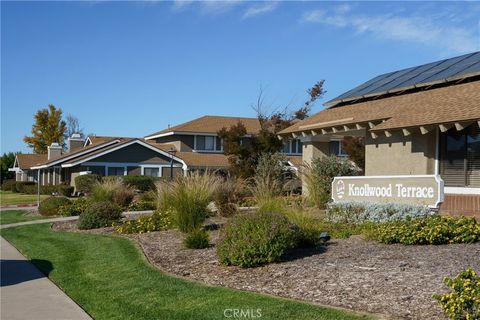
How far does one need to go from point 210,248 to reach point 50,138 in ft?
220

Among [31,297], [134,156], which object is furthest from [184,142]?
[31,297]

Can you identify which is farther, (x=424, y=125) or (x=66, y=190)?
(x=66, y=190)

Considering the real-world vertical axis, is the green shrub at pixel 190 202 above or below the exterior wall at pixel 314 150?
below

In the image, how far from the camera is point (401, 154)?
16.7m

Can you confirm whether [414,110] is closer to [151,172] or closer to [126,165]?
[126,165]

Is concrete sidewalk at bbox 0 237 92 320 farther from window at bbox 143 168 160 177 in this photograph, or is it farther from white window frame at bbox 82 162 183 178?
window at bbox 143 168 160 177

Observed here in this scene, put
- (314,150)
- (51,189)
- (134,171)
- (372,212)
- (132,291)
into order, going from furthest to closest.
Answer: (51,189) < (134,171) < (314,150) < (372,212) < (132,291)

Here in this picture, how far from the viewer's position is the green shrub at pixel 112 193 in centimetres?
2148

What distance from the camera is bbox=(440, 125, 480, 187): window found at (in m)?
14.9

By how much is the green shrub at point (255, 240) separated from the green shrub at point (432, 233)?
6.36ft

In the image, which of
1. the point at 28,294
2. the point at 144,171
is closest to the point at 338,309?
the point at 28,294

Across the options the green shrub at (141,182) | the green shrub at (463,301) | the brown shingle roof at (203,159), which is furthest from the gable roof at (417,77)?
the brown shingle roof at (203,159)

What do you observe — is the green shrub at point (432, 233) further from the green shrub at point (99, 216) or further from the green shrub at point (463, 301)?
the green shrub at point (99, 216)

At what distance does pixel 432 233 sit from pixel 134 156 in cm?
3474
